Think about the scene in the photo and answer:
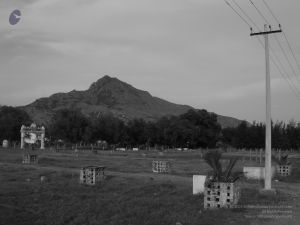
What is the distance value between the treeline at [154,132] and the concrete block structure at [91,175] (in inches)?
2311

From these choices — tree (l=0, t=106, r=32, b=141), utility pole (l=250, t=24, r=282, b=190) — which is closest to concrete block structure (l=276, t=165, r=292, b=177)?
utility pole (l=250, t=24, r=282, b=190)

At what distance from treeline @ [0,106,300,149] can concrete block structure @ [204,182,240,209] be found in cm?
6602

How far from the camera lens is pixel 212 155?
16.6 meters

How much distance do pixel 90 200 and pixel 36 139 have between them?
55886 millimetres

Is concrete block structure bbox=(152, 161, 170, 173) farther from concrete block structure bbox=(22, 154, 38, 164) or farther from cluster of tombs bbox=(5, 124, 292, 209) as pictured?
concrete block structure bbox=(22, 154, 38, 164)

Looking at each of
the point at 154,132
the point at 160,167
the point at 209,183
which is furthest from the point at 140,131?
the point at 209,183

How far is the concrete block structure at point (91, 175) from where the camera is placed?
880 inches

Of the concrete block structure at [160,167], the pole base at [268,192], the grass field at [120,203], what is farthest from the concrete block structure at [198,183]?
the concrete block structure at [160,167]

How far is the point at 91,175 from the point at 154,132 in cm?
6361

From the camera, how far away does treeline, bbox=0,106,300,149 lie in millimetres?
82062

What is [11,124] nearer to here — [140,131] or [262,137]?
[140,131]

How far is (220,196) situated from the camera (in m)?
15.0

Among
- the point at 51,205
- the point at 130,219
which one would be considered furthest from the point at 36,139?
the point at 130,219

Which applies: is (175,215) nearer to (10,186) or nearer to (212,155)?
(212,155)
